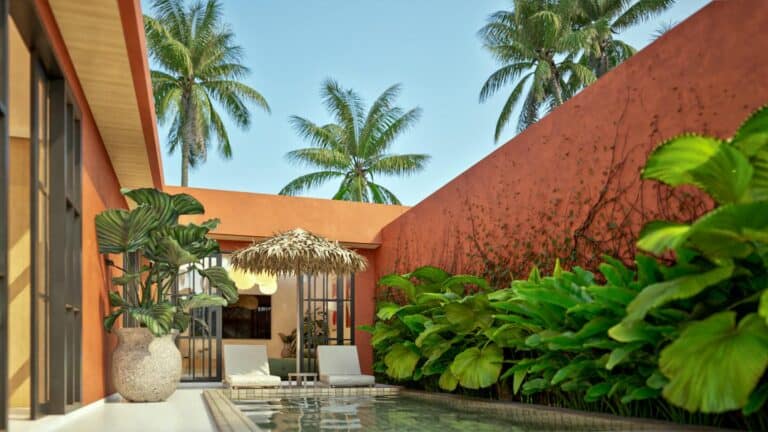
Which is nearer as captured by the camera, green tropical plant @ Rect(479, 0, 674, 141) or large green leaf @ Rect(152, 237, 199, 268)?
large green leaf @ Rect(152, 237, 199, 268)

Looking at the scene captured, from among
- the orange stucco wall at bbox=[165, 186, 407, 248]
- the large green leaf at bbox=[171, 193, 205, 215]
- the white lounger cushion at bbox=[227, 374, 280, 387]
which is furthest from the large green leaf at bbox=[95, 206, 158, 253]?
the orange stucco wall at bbox=[165, 186, 407, 248]

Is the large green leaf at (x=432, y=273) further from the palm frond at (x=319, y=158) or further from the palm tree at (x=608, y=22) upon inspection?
the palm frond at (x=319, y=158)

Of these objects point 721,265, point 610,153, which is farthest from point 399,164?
point 721,265

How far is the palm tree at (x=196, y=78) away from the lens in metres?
23.7

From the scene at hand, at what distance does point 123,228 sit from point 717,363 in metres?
6.13

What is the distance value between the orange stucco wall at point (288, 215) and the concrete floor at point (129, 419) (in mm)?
4757

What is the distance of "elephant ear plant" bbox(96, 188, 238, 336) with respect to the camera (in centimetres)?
811

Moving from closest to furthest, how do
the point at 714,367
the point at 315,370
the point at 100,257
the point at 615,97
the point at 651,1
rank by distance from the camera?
the point at 714,367, the point at 615,97, the point at 100,257, the point at 315,370, the point at 651,1

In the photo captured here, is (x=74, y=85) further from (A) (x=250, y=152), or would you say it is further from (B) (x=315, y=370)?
(A) (x=250, y=152)

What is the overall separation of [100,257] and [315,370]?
20.2 ft

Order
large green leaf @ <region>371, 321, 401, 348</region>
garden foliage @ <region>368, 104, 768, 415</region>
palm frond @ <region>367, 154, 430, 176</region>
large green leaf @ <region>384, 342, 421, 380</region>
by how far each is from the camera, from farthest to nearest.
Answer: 1. palm frond @ <region>367, 154, 430, 176</region>
2. large green leaf @ <region>371, 321, 401, 348</region>
3. large green leaf @ <region>384, 342, 421, 380</region>
4. garden foliage @ <region>368, 104, 768, 415</region>

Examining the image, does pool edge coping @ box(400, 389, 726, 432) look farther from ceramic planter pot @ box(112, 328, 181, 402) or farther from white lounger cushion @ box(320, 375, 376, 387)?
ceramic planter pot @ box(112, 328, 181, 402)

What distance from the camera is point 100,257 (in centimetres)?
870

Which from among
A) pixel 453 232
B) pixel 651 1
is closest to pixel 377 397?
pixel 453 232
